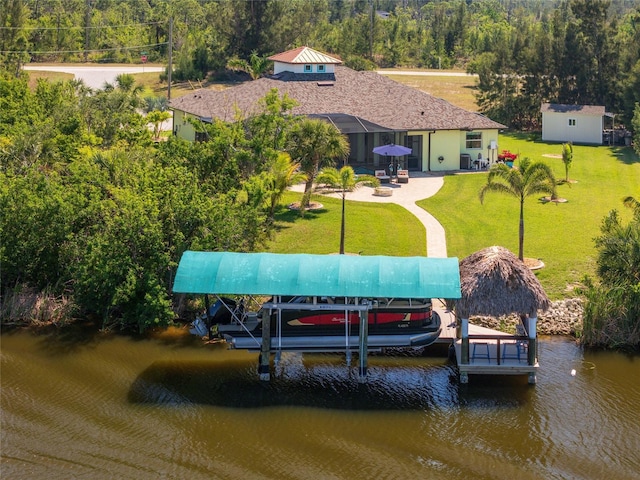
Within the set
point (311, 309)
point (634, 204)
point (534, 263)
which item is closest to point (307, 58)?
point (534, 263)

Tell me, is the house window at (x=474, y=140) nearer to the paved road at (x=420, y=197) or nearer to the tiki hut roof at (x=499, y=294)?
the paved road at (x=420, y=197)

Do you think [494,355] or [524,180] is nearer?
[494,355]

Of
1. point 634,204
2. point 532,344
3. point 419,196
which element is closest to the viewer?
point 532,344

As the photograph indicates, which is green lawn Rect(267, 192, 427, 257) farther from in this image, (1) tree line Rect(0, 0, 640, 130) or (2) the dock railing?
(1) tree line Rect(0, 0, 640, 130)

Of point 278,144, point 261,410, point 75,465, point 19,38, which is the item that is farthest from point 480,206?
point 19,38

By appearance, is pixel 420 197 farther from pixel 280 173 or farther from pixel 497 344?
pixel 497 344
